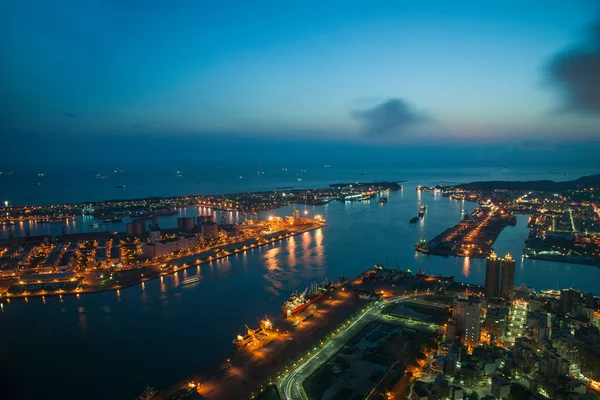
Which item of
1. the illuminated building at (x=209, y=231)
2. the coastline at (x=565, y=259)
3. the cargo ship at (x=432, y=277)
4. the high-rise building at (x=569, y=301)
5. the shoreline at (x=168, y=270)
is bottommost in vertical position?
the coastline at (x=565, y=259)

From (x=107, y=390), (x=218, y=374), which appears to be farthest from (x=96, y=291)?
(x=218, y=374)

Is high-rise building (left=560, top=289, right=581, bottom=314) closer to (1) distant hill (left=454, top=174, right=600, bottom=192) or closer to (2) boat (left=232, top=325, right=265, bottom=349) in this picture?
(2) boat (left=232, top=325, right=265, bottom=349)

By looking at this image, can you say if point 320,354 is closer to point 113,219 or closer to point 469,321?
point 469,321

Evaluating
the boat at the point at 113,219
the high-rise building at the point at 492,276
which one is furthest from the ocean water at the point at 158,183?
the high-rise building at the point at 492,276

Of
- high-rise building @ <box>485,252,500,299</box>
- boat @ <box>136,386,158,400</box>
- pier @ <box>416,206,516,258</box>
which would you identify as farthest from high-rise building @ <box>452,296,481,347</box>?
pier @ <box>416,206,516,258</box>

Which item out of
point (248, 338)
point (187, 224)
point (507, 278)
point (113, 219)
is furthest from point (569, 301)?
point (113, 219)

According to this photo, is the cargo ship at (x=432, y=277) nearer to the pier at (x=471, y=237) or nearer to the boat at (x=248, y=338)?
the pier at (x=471, y=237)
